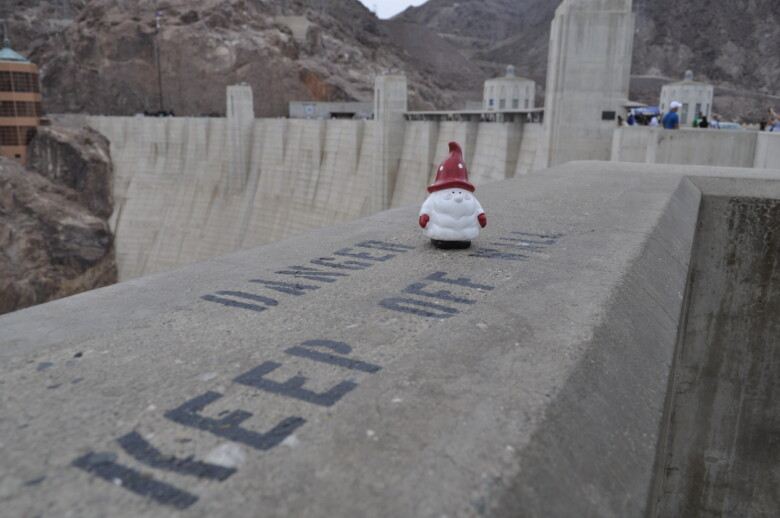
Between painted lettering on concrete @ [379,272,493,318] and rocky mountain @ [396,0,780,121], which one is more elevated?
rocky mountain @ [396,0,780,121]

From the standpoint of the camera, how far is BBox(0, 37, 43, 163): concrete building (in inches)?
1243

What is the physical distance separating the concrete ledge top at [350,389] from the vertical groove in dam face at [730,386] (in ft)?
8.34

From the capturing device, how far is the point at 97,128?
3500 centimetres

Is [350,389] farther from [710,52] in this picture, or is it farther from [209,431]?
[710,52]

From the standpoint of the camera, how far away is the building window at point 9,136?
31.7 meters

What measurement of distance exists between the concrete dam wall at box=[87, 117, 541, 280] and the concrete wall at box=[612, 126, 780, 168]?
12.8 ft

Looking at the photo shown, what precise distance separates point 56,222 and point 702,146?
28264 mm

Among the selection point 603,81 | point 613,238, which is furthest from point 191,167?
point 613,238

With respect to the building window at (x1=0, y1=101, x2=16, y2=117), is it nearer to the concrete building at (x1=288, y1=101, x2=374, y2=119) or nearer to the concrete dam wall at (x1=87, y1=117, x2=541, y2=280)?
the concrete dam wall at (x1=87, y1=117, x2=541, y2=280)

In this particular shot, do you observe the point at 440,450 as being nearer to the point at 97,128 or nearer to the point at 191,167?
the point at 191,167

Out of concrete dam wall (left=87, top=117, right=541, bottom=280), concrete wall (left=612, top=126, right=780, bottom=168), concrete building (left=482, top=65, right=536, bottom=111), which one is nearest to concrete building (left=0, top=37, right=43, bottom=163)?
concrete dam wall (left=87, top=117, right=541, bottom=280)

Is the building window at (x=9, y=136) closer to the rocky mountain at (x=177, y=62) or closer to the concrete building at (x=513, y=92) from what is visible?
the rocky mountain at (x=177, y=62)

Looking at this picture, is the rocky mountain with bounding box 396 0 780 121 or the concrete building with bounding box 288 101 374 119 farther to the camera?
the rocky mountain with bounding box 396 0 780 121

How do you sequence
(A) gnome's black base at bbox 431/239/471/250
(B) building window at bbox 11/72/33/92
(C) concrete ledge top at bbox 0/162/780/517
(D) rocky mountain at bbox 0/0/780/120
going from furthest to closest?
(D) rocky mountain at bbox 0/0/780/120
(B) building window at bbox 11/72/33/92
(A) gnome's black base at bbox 431/239/471/250
(C) concrete ledge top at bbox 0/162/780/517
